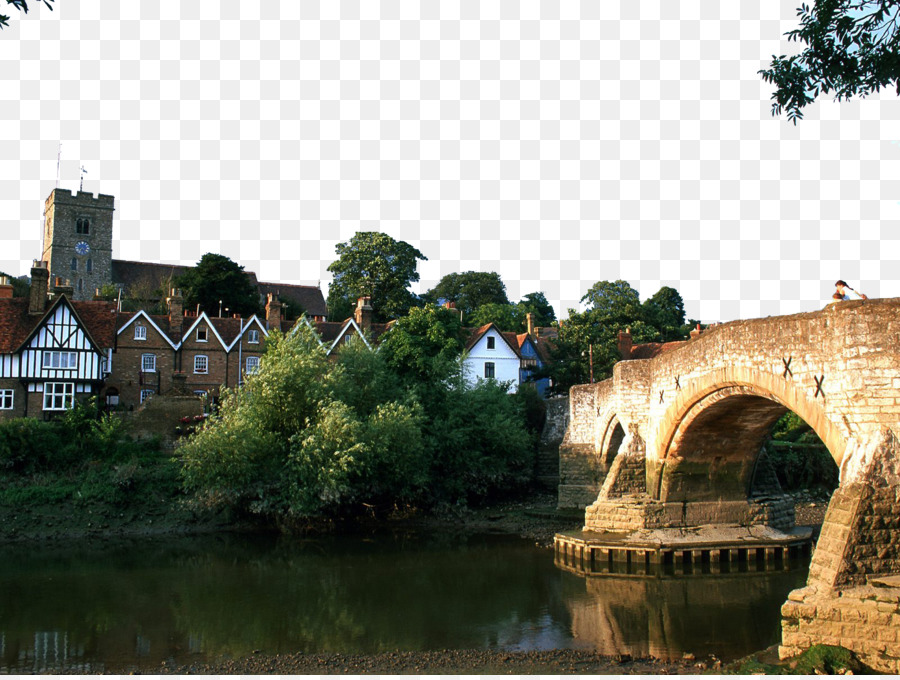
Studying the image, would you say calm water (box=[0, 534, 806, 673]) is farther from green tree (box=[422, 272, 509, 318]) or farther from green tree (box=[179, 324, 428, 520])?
green tree (box=[422, 272, 509, 318])

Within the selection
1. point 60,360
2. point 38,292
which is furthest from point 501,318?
point 38,292

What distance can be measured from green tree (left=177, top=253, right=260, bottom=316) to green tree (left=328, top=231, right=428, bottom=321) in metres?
5.98

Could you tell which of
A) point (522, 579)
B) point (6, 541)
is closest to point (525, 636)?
point (522, 579)

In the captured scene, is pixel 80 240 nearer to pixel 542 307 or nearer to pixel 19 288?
pixel 19 288

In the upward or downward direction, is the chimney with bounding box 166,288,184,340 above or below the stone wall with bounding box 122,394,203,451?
above

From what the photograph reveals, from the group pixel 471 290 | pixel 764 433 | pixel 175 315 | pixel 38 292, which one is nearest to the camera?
pixel 764 433

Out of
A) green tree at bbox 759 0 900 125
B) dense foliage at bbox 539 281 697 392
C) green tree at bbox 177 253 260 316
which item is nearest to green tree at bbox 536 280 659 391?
dense foliage at bbox 539 281 697 392

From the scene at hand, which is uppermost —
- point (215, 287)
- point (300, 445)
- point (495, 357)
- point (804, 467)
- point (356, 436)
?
point (215, 287)

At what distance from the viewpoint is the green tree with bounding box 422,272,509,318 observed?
193 feet

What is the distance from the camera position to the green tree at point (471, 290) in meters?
58.8

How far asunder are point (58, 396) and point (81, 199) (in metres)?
32.4

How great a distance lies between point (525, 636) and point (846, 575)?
5290mm

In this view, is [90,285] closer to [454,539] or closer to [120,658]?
[454,539]

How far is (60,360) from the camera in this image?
3009cm
